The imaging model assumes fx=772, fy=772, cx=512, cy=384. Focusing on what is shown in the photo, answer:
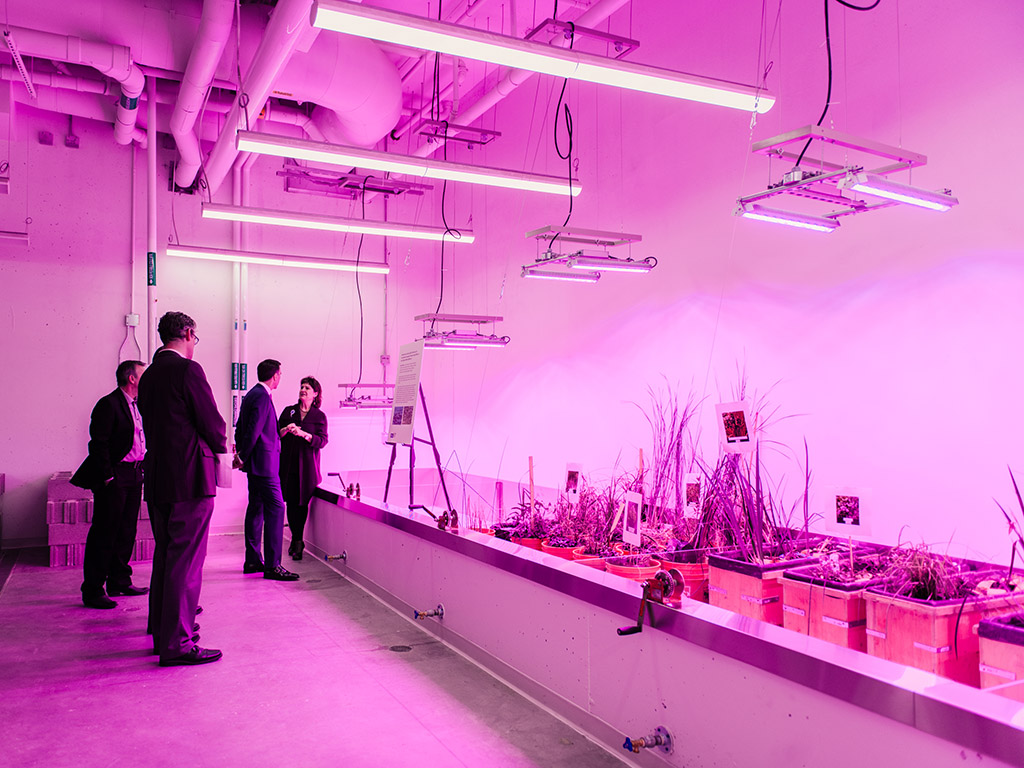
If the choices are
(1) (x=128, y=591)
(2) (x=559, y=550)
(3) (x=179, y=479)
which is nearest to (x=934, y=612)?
(2) (x=559, y=550)

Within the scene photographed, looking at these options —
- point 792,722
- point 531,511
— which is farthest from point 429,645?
point 792,722

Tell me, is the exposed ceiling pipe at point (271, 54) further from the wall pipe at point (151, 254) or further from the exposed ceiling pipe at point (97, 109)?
the wall pipe at point (151, 254)

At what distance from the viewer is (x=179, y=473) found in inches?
138

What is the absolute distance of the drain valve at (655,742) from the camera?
239 centimetres

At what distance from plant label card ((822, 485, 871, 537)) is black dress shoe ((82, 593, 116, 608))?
413 cm

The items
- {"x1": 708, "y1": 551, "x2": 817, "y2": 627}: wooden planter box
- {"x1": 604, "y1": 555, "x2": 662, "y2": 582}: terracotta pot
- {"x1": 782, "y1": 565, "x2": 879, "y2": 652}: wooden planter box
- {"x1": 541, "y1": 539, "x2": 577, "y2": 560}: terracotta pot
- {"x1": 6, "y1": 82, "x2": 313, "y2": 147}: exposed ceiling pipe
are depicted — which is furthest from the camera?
{"x1": 6, "y1": 82, "x2": 313, "y2": 147}: exposed ceiling pipe

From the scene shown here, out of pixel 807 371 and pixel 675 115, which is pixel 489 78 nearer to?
pixel 675 115

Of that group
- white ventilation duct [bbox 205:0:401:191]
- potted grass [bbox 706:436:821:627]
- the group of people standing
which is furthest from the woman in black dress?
potted grass [bbox 706:436:821:627]

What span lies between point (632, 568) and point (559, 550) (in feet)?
1.74

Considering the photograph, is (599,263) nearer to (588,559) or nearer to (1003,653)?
(588,559)

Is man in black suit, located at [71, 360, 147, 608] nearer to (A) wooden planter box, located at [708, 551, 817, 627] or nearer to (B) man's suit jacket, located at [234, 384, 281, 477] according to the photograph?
(B) man's suit jacket, located at [234, 384, 281, 477]

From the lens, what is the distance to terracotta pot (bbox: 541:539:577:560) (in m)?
3.36

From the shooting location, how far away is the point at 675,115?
5.42m

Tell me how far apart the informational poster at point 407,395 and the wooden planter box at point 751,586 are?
2.20 metres
